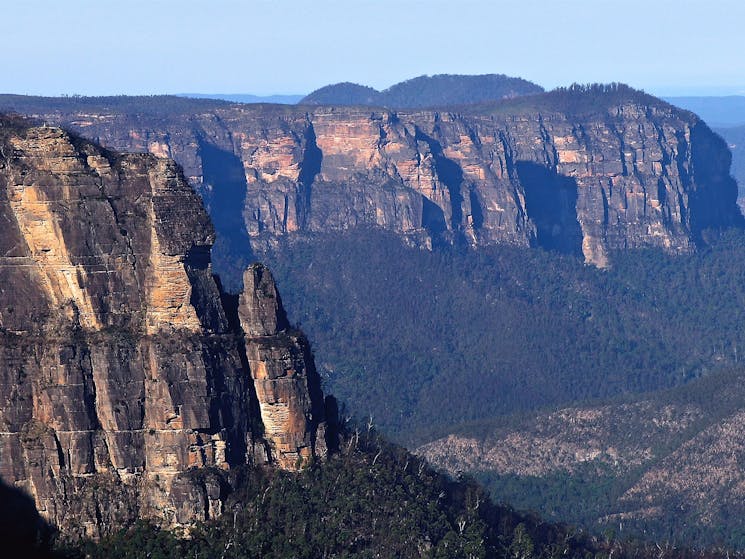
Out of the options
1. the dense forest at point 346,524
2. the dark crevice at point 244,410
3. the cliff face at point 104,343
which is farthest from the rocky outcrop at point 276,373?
the cliff face at point 104,343

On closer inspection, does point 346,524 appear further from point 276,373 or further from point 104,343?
point 104,343

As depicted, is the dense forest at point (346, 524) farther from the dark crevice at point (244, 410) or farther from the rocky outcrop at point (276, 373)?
the rocky outcrop at point (276, 373)

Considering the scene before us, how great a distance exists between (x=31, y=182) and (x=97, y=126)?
11920cm

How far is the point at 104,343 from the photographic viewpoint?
8212 cm

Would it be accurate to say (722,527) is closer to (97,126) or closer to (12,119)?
(12,119)

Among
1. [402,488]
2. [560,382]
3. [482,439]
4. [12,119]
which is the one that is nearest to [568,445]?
[482,439]

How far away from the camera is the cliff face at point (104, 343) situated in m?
82.0

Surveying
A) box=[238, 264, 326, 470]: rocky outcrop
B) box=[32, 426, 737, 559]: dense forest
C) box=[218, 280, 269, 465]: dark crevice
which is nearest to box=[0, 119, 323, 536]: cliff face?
box=[218, 280, 269, 465]: dark crevice

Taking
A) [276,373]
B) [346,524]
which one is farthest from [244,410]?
[346,524]

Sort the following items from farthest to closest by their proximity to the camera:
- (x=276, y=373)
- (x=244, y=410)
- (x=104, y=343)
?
(x=276, y=373)
(x=244, y=410)
(x=104, y=343)

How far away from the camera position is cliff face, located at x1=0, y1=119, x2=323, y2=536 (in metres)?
82.0

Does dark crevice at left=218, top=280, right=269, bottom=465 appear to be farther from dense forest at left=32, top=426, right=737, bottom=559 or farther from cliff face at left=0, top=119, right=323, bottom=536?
dense forest at left=32, top=426, right=737, bottom=559

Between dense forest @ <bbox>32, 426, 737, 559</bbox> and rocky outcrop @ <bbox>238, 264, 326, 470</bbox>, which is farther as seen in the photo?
rocky outcrop @ <bbox>238, 264, 326, 470</bbox>

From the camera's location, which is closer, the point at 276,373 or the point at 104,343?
the point at 104,343
